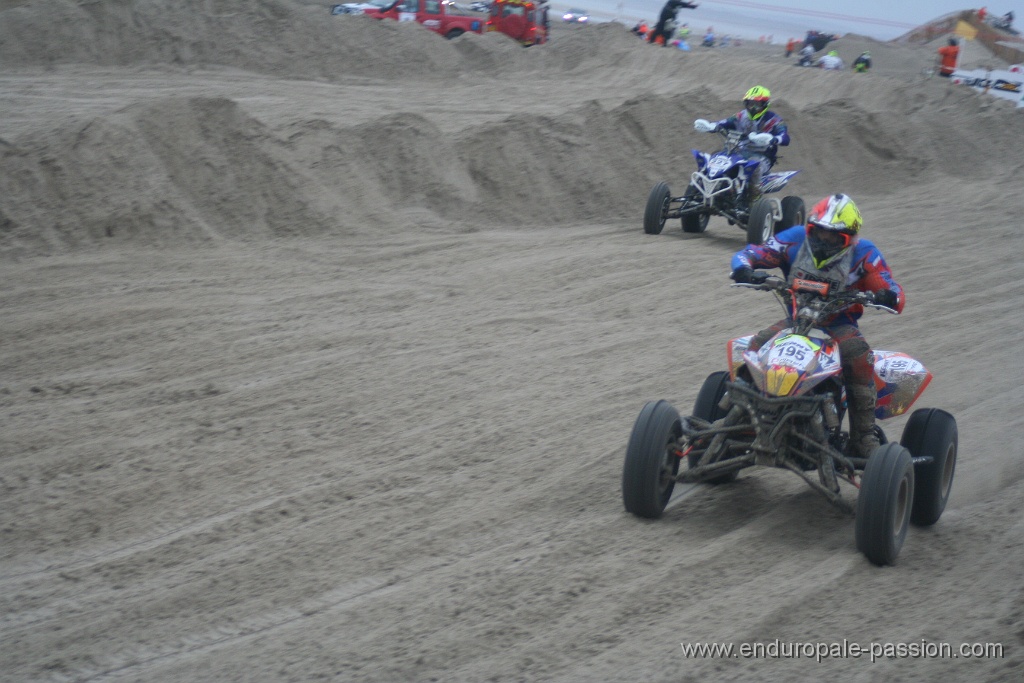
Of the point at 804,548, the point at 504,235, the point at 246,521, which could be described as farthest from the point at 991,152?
the point at 246,521

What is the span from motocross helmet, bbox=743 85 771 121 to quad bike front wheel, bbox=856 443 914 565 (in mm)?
8606

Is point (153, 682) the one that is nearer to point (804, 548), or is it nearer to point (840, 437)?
point (804, 548)

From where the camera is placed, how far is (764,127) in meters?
12.8

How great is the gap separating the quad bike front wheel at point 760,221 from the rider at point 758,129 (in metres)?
0.58

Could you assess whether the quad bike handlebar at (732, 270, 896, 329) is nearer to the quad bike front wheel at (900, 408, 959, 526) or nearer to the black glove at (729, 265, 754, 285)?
→ the black glove at (729, 265, 754, 285)

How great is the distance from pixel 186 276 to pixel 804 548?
21.9 ft

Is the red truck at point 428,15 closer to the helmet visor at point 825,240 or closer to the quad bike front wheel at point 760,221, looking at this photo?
the quad bike front wheel at point 760,221

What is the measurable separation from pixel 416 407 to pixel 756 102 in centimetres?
772

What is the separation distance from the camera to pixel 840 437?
5387 millimetres

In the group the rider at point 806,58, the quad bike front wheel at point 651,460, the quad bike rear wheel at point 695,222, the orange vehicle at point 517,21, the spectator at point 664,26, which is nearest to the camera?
the quad bike front wheel at point 651,460

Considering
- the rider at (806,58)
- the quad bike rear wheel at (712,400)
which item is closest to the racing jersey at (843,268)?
the quad bike rear wheel at (712,400)

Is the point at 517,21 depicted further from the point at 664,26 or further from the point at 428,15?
the point at 664,26

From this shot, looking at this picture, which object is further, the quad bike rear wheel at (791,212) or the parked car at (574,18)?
the parked car at (574,18)

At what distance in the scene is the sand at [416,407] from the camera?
4223 millimetres
